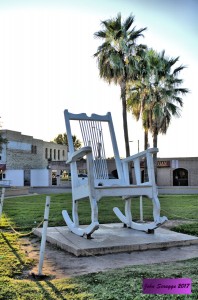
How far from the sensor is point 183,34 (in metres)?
1.68

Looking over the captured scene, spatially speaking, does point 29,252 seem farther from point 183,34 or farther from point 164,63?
point 164,63

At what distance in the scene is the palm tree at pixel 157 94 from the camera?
961 inches

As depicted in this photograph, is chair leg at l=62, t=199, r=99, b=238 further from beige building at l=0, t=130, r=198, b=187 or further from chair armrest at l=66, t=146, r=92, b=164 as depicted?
beige building at l=0, t=130, r=198, b=187

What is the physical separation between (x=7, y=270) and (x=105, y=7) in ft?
9.06

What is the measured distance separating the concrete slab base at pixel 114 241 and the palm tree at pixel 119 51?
58.0 ft

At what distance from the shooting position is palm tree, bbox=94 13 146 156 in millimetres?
22938

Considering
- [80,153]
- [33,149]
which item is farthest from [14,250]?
[33,149]

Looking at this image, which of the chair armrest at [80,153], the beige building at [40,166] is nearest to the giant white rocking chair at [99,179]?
the chair armrest at [80,153]

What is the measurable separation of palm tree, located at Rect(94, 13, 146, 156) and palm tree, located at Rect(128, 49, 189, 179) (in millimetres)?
1274

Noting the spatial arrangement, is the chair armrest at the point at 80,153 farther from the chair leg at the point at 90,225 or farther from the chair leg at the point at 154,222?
the chair leg at the point at 154,222

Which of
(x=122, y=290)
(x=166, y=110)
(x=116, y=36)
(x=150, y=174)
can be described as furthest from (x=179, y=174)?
(x=122, y=290)

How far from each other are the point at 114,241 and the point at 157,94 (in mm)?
20790

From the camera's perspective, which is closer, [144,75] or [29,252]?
[29,252]

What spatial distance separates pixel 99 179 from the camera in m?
6.23
